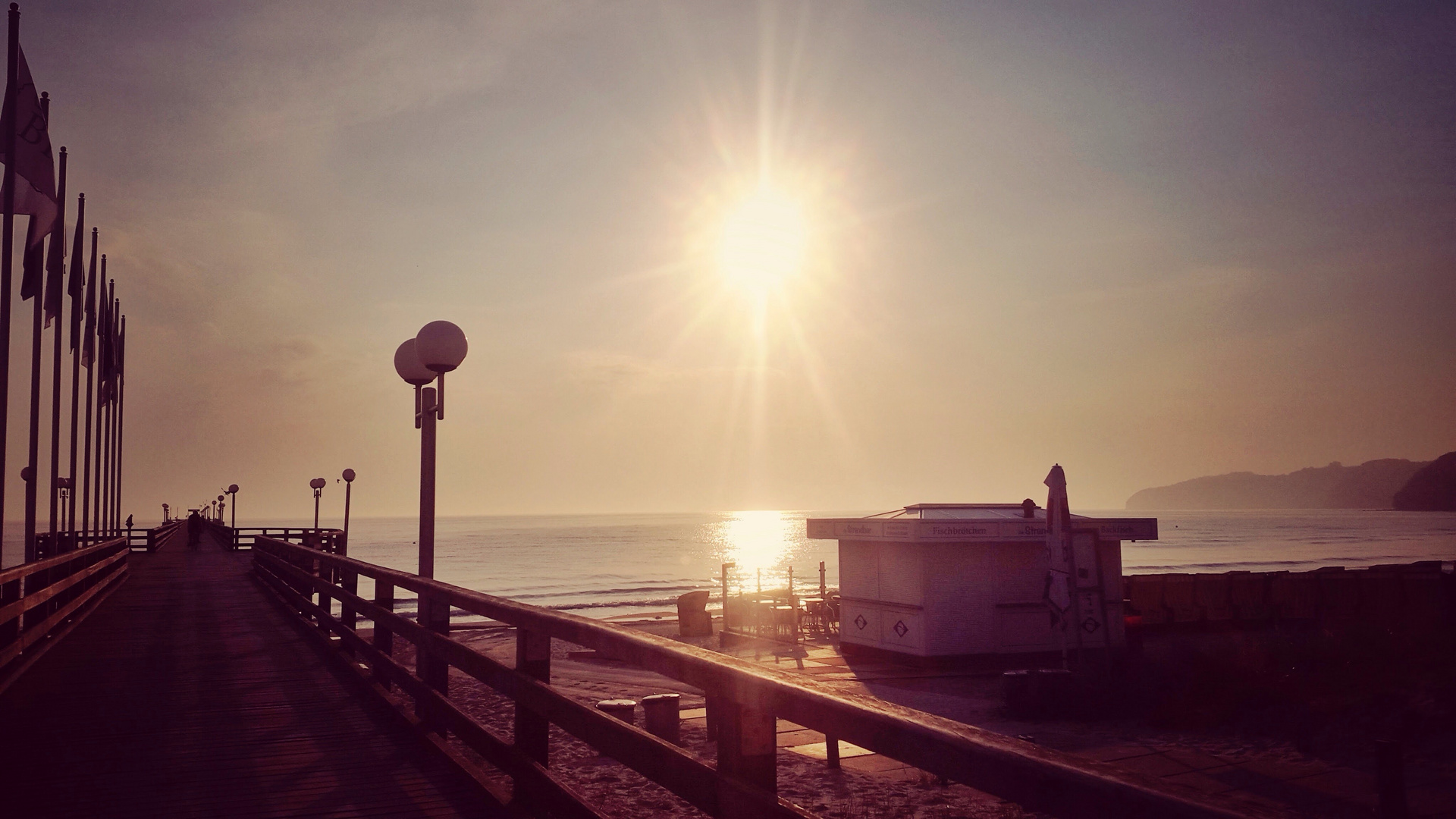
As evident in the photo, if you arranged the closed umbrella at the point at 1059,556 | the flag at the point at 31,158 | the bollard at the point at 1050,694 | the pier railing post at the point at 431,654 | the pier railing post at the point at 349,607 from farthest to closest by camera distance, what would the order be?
1. the closed umbrella at the point at 1059,556
2. the flag at the point at 31,158
3. the bollard at the point at 1050,694
4. the pier railing post at the point at 349,607
5. the pier railing post at the point at 431,654

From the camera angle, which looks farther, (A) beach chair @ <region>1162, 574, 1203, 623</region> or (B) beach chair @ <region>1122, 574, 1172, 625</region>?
(B) beach chair @ <region>1122, 574, 1172, 625</region>

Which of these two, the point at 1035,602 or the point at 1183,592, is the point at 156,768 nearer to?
the point at 1035,602

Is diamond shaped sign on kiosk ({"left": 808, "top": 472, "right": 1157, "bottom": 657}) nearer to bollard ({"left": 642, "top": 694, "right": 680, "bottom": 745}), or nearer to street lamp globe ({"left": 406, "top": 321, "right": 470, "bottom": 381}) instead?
bollard ({"left": 642, "top": 694, "right": 680, "bottom": 745})

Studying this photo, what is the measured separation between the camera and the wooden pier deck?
5074mm

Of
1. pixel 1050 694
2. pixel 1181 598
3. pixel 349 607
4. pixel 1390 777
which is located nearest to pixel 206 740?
pixel 349 607

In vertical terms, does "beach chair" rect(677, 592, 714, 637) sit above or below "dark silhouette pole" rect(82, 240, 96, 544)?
below

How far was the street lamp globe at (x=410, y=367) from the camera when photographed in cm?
862

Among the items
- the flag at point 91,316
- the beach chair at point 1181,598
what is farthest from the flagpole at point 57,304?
the beach chair at point 1181,598

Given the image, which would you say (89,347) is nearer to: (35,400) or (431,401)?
(35,400)

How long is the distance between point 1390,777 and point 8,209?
20.0m

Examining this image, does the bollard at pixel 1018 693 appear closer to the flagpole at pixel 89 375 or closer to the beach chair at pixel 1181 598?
the beach chair at pixel 1181 598

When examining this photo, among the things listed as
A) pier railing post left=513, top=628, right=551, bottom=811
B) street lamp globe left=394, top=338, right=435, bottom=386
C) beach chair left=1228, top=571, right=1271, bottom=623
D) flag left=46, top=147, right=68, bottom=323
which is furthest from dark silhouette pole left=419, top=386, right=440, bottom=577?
beach chair left=1228, top=571, right=1271, bottom=623

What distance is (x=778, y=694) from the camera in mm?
2584

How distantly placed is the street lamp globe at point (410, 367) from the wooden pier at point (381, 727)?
1812 millimetres
